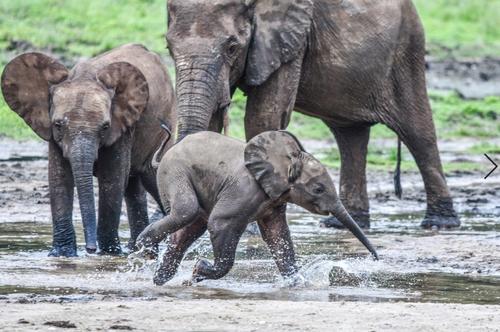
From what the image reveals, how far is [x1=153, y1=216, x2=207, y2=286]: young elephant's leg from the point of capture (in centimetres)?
943

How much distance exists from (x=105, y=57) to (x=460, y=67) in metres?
12.6

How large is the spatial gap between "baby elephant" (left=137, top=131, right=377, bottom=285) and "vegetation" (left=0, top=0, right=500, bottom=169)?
763cm

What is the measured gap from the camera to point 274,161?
9.27 m

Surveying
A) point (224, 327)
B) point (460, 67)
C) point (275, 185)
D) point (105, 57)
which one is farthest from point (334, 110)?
point (460, 67)

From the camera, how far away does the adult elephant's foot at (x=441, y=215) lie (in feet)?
42.7

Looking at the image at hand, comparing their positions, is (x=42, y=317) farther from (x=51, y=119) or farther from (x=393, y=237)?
(x=393, y=237)

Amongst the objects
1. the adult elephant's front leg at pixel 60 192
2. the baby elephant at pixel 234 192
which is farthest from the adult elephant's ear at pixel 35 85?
the baby elephant at pixel 234 192

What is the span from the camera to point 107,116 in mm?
11094

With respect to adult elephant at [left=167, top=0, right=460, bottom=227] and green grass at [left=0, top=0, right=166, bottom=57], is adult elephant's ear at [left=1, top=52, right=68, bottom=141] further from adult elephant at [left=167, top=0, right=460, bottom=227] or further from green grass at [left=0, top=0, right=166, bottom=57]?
green grass at [left=0, top=0, right=166, bottom=57]

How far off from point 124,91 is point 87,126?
0.52 metres

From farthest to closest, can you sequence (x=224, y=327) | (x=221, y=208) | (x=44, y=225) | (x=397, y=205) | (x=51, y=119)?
(x=397, y=205) < (x=44, y=225) < (x=51, y=119) < (x=221, y=208) < (x=224, y=327)

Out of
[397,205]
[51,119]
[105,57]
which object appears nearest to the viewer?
[51,119]

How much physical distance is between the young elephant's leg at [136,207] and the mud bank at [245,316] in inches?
141

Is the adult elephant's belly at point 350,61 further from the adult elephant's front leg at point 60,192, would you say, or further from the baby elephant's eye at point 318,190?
the baby elephant's eye at point 318,190
